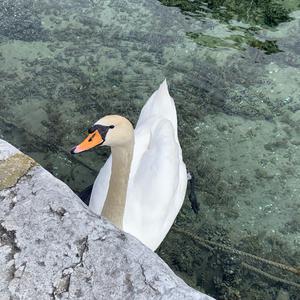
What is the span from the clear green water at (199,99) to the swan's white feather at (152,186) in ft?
1.02

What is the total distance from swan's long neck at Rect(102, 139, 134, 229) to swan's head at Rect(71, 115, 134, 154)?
0.08 meters

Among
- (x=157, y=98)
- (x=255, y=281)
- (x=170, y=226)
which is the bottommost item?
(x=255, y=281)

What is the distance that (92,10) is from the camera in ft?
18.5

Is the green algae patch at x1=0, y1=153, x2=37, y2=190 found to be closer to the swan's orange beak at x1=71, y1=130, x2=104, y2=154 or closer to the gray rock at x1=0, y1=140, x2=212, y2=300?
the gray rock at x1=0, y1=140, x2=212, y2=300

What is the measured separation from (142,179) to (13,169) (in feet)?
5.93

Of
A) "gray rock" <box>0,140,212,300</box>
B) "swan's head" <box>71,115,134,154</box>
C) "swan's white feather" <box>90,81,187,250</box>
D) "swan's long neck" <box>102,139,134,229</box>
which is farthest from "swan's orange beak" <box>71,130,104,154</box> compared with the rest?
"gray rock" <box>0,140,212,300</box>

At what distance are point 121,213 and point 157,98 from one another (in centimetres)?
131

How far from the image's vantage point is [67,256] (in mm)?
1278

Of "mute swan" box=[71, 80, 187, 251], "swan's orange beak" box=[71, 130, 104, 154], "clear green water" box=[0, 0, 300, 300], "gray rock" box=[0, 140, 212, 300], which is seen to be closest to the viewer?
"gray rock" box=[0, 140, 212, 300]

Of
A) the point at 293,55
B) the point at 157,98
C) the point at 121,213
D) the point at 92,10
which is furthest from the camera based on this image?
the point at 92,10

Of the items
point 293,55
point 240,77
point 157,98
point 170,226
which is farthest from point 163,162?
point 293,55

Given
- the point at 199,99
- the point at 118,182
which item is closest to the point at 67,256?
the point at 118,182

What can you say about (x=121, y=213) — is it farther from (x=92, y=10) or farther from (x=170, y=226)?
(x=92, y=10)

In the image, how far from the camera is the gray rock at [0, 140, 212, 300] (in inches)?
48.3
